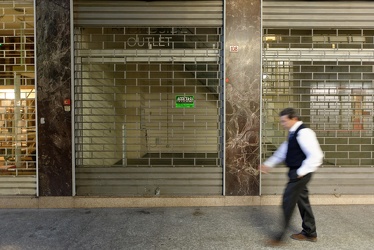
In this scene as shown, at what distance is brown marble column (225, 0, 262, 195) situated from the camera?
21.1 feet

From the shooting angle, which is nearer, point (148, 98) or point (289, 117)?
point (289, 117)

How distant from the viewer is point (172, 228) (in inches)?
211

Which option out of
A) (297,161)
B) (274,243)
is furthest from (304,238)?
(297,161)

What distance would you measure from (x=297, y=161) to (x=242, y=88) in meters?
2.43

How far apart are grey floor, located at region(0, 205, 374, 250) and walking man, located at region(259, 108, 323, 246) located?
0.55m

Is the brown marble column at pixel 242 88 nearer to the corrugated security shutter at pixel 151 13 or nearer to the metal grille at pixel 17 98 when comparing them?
the corrugated security shutter at pixel 151 13

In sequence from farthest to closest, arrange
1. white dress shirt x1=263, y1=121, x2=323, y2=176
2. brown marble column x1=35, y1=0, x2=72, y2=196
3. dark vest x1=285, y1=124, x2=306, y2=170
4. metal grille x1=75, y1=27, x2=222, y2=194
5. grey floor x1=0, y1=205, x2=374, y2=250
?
metal grille x1=75, y1=27, x2=222, y2=194 → brown marble column x1=35, y1=0, x2=72, y2=196 → grey floor x1=0, y1=205, x2=374, y2=250 → dark vest x1=285, y1=124, x2=306, y2=170 → white dress shirt x1=263, y1=121, x2=323, y2=176

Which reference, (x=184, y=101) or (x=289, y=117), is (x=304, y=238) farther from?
(x=184, y=101)

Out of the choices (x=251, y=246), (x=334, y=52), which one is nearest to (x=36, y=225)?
(x=251, y=246)

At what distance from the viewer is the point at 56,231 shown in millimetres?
5230

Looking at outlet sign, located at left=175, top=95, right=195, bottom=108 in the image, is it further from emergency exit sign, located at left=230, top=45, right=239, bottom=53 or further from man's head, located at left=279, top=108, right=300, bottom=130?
man's head, located at left=279, top=108, right=300, bottom=130

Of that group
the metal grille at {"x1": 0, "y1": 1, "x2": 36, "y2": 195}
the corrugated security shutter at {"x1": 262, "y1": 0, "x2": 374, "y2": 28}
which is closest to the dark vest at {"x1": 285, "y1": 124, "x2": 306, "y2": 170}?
the corrugated security shutter at {"x1": 262, "y1": 0, "x2": 374, "y2": 28}

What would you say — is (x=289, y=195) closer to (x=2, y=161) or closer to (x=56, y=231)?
(x=56, y=231)

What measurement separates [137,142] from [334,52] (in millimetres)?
4416
